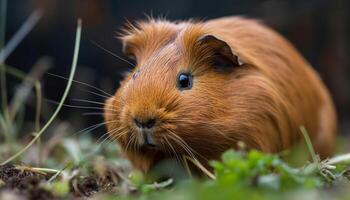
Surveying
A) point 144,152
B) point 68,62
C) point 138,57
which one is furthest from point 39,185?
point 68,62

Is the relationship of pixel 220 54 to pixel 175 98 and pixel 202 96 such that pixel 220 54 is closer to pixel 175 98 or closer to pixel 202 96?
pixel 202 96

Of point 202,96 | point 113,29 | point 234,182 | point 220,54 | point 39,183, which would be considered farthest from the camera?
point 113,29

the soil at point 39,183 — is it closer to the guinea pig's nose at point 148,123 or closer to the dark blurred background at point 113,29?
the guinea pig's nose at point 148,123

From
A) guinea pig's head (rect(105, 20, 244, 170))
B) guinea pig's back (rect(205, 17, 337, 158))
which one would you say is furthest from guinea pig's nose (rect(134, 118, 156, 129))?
guinea pig's back (rect(205, 17, 337, 158))

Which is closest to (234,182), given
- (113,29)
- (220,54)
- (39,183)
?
(39,183)

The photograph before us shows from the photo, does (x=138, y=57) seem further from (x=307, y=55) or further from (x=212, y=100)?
(x=307, y=55)

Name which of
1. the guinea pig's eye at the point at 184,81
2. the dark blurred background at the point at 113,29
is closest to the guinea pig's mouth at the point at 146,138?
the guinea pig's eye at the point at 184,81
